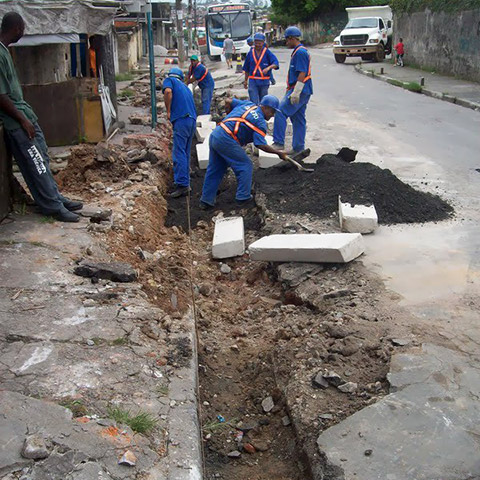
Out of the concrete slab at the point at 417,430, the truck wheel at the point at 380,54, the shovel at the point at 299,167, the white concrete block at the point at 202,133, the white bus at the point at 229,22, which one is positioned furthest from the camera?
the white bus at the point at 229,22

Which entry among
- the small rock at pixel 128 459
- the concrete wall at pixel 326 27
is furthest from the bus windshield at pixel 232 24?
the small rock at pixel 128 459

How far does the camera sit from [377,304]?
5137mm

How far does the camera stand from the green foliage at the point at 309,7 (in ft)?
164

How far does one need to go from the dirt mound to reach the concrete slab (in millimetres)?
3118

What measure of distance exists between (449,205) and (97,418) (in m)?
5.43

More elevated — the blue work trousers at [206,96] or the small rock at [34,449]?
the blue work trousers at [206,96]

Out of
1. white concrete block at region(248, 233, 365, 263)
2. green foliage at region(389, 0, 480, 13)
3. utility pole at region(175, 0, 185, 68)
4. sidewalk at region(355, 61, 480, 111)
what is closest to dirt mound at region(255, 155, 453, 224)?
white concrete block at region(248, 233, 365, 263)

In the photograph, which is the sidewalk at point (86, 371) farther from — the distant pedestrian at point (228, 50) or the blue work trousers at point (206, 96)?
the distant pedestrian at point (228, 50)

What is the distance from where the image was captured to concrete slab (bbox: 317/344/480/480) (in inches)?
134

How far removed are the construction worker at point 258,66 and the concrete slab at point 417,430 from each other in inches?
373

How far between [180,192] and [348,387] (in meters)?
5.48

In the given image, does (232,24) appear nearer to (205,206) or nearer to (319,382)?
(205,206)

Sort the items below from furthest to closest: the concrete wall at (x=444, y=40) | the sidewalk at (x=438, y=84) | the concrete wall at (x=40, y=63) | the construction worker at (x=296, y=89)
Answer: the concrete wall at (x=444, y=40) < the sidewalk at (x=438, y=84) < the concrete wall at (x=40, y=63) < the construction worker at (x=296, y=89)

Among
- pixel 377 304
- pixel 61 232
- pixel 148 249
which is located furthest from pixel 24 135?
pixel 377 304
